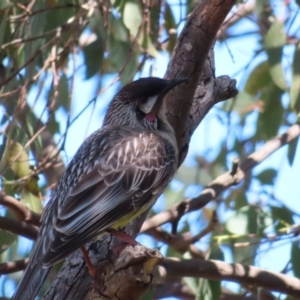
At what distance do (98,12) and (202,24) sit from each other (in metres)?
1.44

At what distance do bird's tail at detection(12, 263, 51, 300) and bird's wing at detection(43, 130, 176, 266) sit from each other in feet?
0.20

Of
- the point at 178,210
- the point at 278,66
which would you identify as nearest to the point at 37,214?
the point at 178,210

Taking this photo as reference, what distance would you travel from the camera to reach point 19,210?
434 cm

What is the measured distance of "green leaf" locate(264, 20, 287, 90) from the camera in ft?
15.9

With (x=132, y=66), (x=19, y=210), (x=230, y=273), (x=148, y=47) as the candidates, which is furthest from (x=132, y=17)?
(x=230, y=273)

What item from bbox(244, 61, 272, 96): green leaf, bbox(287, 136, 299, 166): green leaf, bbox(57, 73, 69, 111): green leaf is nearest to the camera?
bbox(287, 136, 299, 166): green leaf

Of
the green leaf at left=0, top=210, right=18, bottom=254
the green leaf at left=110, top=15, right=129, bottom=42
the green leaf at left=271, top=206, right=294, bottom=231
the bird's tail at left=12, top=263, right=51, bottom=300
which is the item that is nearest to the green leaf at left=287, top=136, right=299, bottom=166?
the green leaf at left=271, top=206, right=294, bottom=231

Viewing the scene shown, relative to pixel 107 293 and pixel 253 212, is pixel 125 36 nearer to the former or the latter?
pixel 253 212

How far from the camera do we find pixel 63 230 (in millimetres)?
3656

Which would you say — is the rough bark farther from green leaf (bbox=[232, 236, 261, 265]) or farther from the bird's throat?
green leaf (bbox=[232, 236, 261, 265])

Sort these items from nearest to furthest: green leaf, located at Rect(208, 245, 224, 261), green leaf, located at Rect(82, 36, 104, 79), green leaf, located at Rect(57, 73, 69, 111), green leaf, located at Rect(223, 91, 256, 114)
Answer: green leaf, located at Rect(208, 245, 224, 261) → green leaf, located at Rect(82, 36, 104, 79) → green leaf, located at Rect(57, 73, 69, 111) → green leaf, located at Rect(223, 91, 256, 114)

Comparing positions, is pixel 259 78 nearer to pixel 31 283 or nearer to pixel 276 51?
pixel 276 51

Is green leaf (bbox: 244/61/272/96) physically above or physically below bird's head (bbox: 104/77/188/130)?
above

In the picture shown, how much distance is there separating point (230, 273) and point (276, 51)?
1266mm
